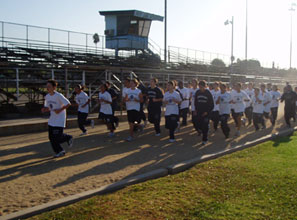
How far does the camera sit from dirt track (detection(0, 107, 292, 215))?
5.25 metres

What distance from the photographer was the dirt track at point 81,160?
5.25 metres

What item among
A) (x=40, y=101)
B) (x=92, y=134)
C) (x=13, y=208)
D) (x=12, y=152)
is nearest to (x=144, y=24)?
(x=40, y=101)

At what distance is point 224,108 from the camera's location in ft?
34.4

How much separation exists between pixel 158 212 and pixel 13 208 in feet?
6.72

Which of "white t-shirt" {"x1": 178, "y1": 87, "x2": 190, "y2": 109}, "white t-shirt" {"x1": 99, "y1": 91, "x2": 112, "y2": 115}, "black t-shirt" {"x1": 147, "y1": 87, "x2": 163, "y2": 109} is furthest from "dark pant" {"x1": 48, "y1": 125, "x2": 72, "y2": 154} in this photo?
"white t-shirt" {"x1": 178, "y1": 87, "x2": 190, "y2": 109}

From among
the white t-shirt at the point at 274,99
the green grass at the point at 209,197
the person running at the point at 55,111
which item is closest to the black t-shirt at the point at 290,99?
the white t-shirt at the point at 274,99

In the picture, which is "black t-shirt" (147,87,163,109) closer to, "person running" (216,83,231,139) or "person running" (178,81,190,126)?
"person running" (216,83,231,139)

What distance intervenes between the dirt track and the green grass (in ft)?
2.24

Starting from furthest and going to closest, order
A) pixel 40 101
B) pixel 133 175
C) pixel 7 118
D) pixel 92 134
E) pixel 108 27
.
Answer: pixel 108 27, pixel 40 101, pixel 7 118, pixel 92 134, pixel 133 175

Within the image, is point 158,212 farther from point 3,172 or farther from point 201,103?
point 201,103

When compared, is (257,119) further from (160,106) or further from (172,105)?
(172,105)

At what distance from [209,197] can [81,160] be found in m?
3.37

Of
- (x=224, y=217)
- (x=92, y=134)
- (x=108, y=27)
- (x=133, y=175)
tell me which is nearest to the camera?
(x=224, y=217)

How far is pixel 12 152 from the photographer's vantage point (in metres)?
8.14
